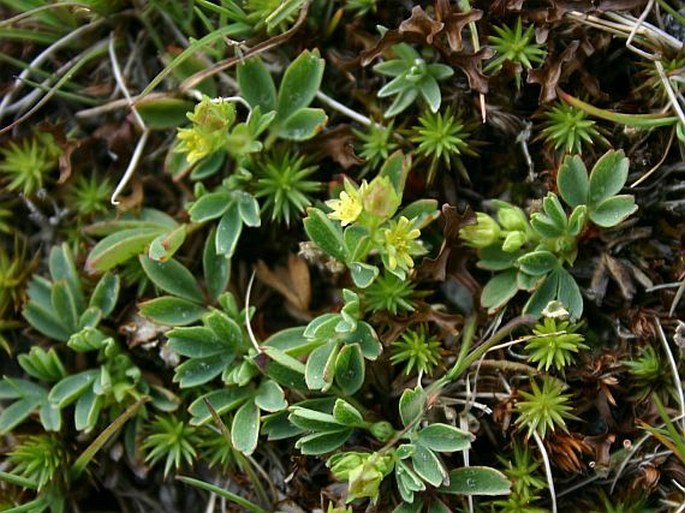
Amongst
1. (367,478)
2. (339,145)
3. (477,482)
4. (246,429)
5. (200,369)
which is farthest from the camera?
(339,145)

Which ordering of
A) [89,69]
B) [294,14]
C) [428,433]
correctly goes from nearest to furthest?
[428,433]
[294,14]
[89,69]

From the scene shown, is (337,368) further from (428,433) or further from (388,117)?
(388,117)

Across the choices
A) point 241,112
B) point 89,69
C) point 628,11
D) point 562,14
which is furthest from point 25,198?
point 628,11

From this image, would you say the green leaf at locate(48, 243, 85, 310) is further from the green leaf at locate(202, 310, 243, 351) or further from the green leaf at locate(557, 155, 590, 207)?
the green leaf at locate(557, 155, 590, 207)

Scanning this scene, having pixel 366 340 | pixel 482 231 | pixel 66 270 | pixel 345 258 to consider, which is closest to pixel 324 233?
pixel 345 258

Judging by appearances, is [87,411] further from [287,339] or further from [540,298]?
[540,298]

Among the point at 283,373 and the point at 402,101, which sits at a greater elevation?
the point at 402,101
